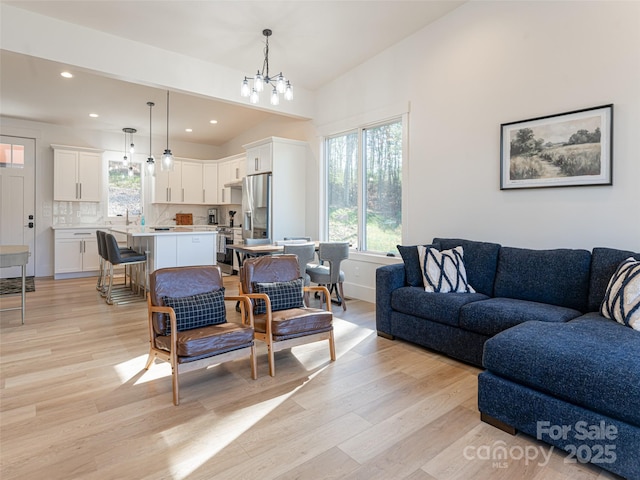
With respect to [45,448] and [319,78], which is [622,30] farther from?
[45,448]

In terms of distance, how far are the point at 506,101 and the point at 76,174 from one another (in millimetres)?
7353

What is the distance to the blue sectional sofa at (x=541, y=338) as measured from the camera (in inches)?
63.6

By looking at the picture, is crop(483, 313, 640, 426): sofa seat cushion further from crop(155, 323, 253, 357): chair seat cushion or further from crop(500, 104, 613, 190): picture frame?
crop(155, 323, 253, 357): chair seat cushion

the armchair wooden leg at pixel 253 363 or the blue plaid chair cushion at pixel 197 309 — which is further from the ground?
the blue plaid chair cushion at pixel 197 309

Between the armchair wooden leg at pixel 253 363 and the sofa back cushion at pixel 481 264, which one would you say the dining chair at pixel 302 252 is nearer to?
the armchair wooden leg at pixel 253 363

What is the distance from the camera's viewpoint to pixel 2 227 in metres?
6.48

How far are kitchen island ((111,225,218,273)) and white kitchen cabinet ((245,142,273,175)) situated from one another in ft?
5.06

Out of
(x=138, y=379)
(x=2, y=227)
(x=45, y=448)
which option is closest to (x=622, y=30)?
(x=138, y=379)

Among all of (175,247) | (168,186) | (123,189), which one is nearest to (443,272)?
(175,247)

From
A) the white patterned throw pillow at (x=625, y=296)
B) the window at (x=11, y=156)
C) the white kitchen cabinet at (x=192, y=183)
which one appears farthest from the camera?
the white kitchen cabinet at (x=192, y=183)

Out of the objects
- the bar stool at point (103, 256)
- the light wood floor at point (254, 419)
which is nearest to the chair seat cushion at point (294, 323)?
the light wood floor at point (254, 419)

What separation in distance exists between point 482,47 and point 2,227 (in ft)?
26.7

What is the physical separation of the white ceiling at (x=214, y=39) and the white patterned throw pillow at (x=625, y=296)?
3.00 m

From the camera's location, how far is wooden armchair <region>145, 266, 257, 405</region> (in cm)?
226
